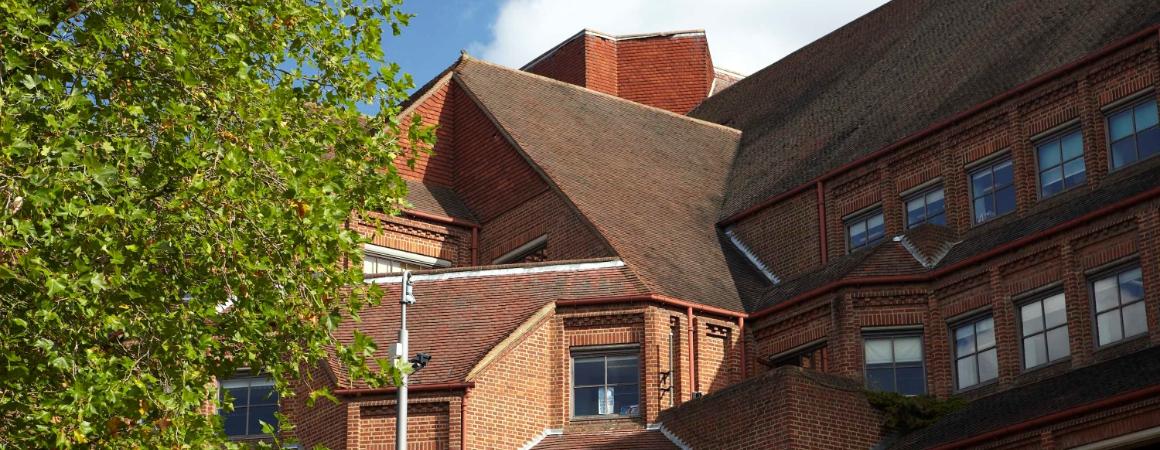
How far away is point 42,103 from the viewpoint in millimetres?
21109

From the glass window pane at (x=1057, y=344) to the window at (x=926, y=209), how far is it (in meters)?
4.22

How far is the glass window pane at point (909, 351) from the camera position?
32438 millimetres

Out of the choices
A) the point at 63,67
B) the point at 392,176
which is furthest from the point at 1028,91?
the point at 63,67

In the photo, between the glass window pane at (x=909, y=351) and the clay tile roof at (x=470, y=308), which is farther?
the clay tile roof at (x=470, y=308)

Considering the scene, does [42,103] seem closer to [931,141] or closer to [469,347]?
[469,347]

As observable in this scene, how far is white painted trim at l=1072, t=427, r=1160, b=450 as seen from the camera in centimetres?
2489

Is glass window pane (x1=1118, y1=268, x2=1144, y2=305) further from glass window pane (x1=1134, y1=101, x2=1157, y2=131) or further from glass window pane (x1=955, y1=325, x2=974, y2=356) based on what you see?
glass window pane (x1=955, y1=325, x2=974, y2=356)

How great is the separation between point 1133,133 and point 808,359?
6.58 metres

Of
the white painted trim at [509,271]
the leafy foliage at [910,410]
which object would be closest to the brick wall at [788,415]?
the leafy foliage at [910,410]

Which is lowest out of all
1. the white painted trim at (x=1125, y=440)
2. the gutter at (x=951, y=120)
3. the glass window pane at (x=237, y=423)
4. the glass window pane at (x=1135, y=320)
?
the white painted trim at (x=1125, y=440)

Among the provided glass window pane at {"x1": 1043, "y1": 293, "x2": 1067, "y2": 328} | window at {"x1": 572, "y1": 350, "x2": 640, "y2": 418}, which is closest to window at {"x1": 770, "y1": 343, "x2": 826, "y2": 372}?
window at {"x1": 572, "y1": 350, "x2": 640, "y2": 418}

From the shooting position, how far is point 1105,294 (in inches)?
1171

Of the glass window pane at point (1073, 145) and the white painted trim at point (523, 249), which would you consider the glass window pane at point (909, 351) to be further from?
the white painted trim at point (523, 249)

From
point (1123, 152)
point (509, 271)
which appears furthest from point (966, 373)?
point (509, 271)
